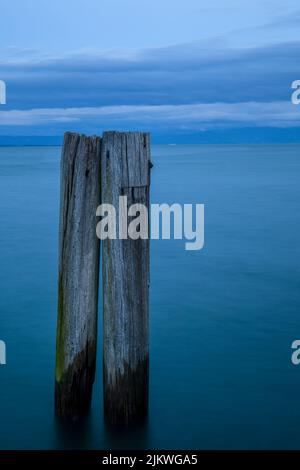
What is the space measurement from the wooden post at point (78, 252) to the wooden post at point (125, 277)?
7 cm

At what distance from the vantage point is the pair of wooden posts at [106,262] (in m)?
3.98

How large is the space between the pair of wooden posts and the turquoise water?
0.49 meters

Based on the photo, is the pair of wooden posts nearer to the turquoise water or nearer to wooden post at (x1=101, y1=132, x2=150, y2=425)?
wooden post at (x1=101, y1=132, x2=150, y2=425)

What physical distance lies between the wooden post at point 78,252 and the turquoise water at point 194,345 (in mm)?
530

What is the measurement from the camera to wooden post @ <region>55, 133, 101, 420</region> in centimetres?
401

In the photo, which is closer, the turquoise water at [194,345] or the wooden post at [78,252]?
the wooden post at [78,252]

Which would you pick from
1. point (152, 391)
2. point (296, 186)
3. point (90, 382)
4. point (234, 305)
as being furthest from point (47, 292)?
point (296, 186)

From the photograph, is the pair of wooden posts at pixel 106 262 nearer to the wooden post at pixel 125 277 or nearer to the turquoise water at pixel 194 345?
the wooden post at pixel 125 277

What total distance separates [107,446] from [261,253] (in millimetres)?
5886

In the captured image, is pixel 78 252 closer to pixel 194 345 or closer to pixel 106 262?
pixel 106 262

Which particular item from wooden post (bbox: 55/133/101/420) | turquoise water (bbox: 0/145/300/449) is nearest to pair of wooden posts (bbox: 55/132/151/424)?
wooden post (bbox: 55/133/101/420)

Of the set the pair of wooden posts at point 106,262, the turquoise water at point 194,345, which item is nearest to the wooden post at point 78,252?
the pair of wooden posts at point 106,262

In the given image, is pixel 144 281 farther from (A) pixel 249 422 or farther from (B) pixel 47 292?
(B) pixel 47 292
